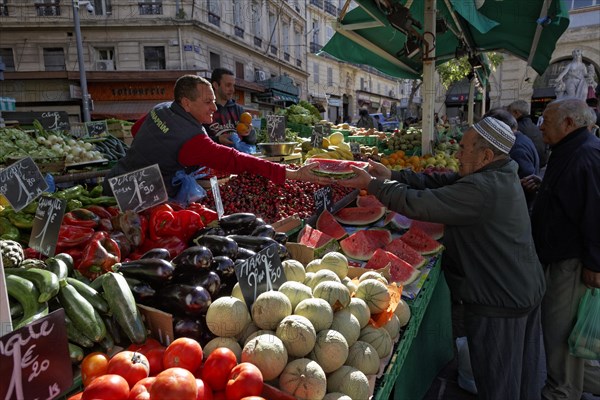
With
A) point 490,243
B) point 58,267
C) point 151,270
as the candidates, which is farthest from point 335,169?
point 58,267

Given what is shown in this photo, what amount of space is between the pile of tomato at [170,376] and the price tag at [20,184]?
1.66 m

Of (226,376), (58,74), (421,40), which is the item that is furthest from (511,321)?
(58,74)

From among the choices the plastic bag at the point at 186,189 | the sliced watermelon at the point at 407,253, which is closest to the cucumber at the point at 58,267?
the plastic bag at the point at 186,189

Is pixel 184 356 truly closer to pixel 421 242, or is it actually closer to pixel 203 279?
pixel 203 279

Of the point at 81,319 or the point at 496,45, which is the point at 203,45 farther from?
the point at 81,319

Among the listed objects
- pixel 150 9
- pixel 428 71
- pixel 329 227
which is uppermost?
pixel 150 9

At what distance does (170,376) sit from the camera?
48.1 inches

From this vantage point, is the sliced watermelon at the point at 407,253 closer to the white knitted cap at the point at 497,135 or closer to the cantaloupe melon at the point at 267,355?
the white knitted cap at the point at 497,135

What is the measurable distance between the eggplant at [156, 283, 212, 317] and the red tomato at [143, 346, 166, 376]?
208 millimetres

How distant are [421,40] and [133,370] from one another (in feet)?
18.6

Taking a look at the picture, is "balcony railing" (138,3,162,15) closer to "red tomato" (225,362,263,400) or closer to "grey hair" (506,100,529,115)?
"grey hair" (506,100,529,115)

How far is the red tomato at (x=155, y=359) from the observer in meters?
1.50

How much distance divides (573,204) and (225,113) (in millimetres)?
4090

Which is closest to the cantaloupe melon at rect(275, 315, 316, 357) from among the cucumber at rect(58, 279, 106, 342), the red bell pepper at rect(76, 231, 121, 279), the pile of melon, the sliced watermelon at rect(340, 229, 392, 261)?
the pile of melon
